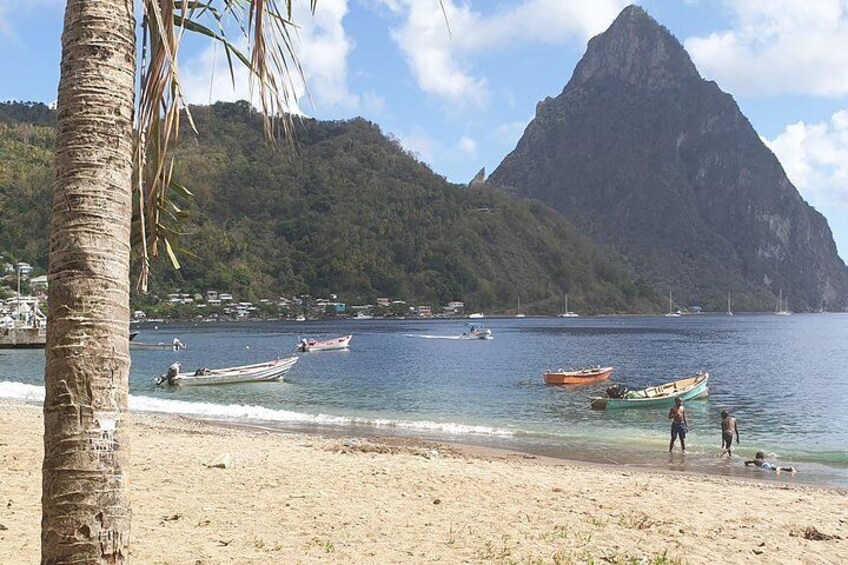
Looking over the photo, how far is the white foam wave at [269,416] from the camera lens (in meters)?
23.2

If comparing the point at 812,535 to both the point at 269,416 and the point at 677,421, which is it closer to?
the point at 677,421

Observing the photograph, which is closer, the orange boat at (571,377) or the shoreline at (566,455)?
the shoreline at (566,455)

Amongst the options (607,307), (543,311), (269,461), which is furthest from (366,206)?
(269,461)

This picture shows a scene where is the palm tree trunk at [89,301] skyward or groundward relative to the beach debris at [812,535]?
skyward

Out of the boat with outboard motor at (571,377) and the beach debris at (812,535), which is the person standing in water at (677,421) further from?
the boat with outboard motor at (571,377)

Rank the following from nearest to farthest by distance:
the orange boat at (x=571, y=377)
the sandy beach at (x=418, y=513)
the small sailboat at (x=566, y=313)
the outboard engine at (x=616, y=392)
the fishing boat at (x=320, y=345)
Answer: the sandy beach at (x=418, y=513), the outboard engine at (x=616, y=392), the orange boat at (x=571, y=377), the fishing boat at (x=320, y=345), the small sailboat at (x=566, y=313)

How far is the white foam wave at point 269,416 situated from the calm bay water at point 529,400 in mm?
65

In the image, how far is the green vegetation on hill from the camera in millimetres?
156375

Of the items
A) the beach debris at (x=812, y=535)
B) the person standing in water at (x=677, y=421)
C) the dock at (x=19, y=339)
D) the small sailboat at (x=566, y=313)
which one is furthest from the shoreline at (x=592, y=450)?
the small sailboat at (x=566, y=313)

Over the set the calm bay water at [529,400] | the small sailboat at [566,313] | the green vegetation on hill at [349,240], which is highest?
the green vegetation on hill at [349,240]

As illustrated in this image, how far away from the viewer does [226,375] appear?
36156 mm

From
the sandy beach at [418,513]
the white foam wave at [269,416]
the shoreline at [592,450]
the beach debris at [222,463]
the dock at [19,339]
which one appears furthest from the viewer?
the dock at [19,339]

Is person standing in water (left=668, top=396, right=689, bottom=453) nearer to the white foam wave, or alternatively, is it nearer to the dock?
the white foam wave

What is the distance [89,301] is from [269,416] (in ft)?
76.1
